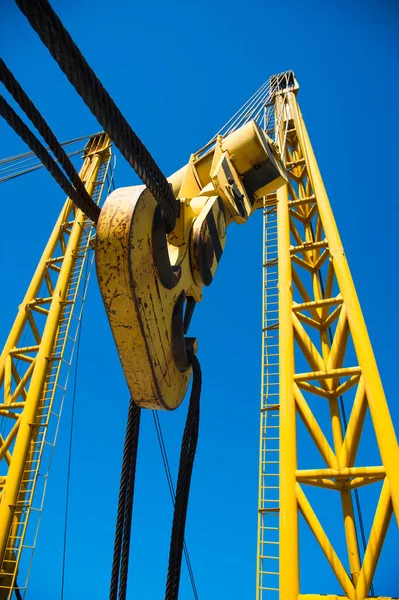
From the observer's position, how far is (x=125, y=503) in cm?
214

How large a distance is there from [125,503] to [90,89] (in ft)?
5.99

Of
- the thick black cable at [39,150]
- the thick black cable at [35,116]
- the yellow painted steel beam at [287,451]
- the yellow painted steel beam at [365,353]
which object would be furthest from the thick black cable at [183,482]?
the yellow painted steel beam at [365,353]

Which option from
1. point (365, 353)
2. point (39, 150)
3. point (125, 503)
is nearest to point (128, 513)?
point (125, 503)

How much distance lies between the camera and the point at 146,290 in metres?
1.97

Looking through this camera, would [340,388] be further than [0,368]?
No

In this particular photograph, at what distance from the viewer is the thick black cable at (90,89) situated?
4.25 feet

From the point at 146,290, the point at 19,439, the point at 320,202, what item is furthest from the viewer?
the point at 19,439

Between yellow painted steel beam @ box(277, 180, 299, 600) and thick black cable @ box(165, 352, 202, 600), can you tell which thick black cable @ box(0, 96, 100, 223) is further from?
yellow painted steel beam @ box(277, 180, 299, 600)

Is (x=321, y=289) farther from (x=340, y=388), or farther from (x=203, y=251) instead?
(x=203, y=251)

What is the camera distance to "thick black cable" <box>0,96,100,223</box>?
5.32 feet

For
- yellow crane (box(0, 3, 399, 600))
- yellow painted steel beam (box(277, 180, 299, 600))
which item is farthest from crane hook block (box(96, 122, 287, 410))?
yellow painted steel beam (box(277, 180, 299, 600))

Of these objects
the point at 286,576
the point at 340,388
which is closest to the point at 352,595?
the point at 286,576

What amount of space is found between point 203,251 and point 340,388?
14.4 feet

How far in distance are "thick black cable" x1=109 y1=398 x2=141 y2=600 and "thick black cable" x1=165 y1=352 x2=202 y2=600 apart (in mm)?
214
